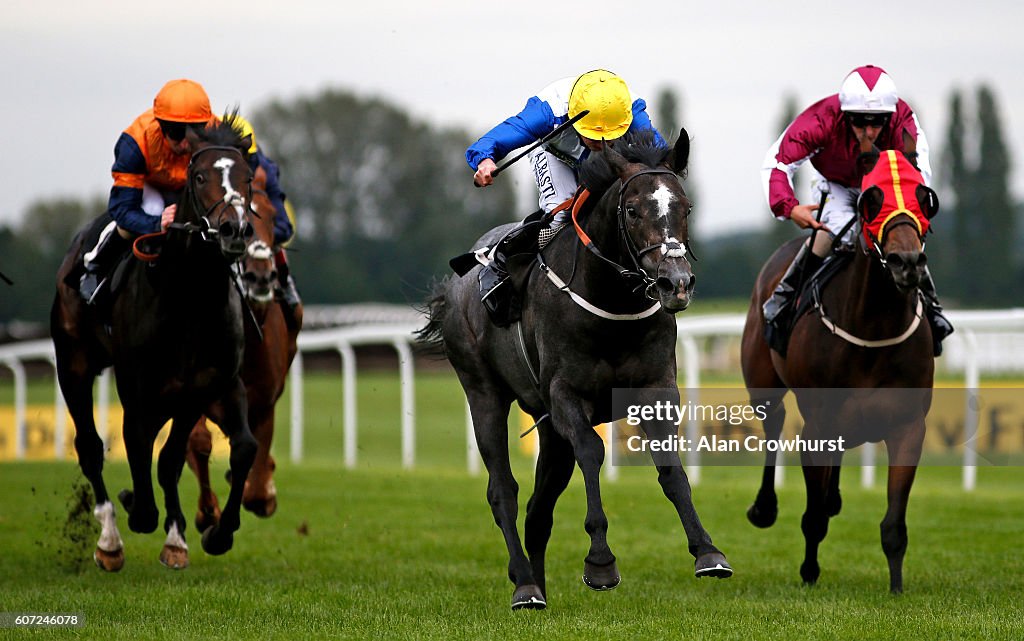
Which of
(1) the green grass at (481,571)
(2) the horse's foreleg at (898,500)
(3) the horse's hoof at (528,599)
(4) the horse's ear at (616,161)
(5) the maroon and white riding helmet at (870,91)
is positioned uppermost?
(5) the maroon and white riding helmet at (870,91)

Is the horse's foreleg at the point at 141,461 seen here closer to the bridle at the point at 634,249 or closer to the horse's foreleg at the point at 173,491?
the horse's foreleg at the point at 173,491

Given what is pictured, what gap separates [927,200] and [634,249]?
1.71m

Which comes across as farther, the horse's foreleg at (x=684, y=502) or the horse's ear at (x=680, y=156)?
the horse's ear at (x=680, y=156)

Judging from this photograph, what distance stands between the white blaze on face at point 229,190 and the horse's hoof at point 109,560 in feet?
7.22

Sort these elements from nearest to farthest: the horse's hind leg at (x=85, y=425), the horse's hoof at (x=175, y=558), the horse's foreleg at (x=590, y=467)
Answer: the horse's foreleg at (x=590, y=467)
the horse's hoof at (x=175, y=558)
the horse's hind leg at (x=85, y=425)

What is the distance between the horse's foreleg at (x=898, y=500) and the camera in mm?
6539

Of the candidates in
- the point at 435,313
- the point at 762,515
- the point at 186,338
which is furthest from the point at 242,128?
the point at 762,515

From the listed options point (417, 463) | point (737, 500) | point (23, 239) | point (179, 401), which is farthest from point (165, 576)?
point (23, 239)

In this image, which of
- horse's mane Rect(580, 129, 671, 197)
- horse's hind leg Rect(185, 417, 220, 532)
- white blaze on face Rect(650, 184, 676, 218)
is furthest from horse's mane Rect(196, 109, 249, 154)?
white blaze on face Rect(650, 184, 676, 218)

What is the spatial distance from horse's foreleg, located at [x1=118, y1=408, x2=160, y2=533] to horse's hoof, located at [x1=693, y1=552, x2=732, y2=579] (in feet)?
10.4

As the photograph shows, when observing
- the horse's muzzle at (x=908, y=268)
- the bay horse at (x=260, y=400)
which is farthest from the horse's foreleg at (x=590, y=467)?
the bay horse at (x=260, y=400)

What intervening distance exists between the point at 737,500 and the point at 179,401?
16.8 ft

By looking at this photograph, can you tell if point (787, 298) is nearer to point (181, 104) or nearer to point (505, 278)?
point (505, 278)

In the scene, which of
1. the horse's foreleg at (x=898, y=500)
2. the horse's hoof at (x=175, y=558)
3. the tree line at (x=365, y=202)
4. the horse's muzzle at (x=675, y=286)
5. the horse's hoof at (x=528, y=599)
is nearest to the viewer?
the horse's muzzle at (x=675, y=286)
